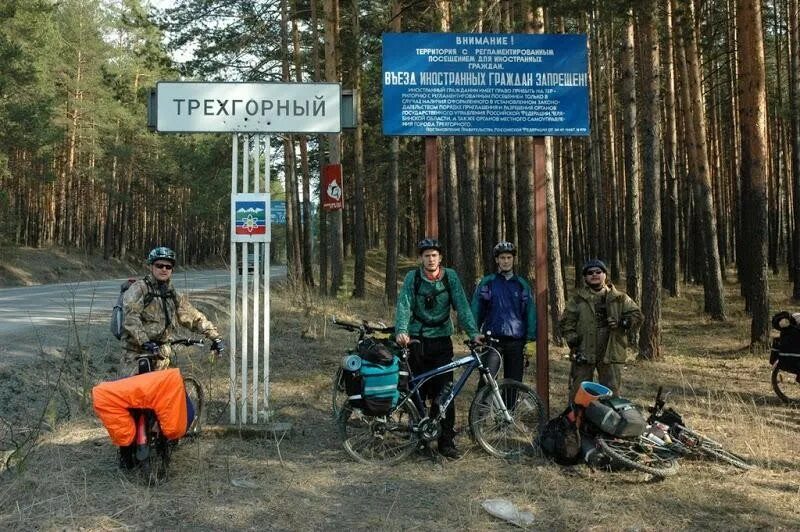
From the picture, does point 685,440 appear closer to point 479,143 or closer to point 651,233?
point 651,233

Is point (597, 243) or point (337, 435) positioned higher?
point (597, 243)

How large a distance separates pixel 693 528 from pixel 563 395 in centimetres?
420

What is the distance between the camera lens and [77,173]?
37906 mm

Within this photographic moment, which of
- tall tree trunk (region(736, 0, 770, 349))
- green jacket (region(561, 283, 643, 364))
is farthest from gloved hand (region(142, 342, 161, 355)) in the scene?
tall tree trunk (region(736, 0, 770, 349))

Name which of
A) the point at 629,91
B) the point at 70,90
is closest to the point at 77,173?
the point at 70,90

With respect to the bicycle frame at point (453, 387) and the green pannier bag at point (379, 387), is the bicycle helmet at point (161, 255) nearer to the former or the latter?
the green pannier bag at point (379, 387)

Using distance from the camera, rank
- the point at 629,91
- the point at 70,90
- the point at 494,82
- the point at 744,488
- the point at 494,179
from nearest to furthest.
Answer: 1. the point at 744,488
2. the point at 494,82
3. the point at 629,91
4. the point at 494,179
5. the point at 70,90

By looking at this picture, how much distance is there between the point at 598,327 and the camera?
629 cm

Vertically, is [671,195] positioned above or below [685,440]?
above

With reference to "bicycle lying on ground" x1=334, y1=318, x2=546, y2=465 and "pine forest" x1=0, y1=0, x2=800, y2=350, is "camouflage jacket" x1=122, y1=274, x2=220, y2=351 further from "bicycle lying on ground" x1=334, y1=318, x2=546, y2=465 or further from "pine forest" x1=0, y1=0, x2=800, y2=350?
"pine forest" x1=0, y1=0, x2=800, y2=350

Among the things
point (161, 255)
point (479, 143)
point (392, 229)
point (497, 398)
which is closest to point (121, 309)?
point (161, 255)

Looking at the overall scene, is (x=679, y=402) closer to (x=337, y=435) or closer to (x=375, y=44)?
(x=337, y=435)

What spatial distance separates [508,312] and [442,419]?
1.27 m

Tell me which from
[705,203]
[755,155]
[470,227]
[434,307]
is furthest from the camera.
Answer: [705,203]
